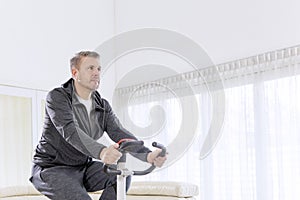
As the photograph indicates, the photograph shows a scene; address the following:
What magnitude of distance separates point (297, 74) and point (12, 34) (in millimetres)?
2818

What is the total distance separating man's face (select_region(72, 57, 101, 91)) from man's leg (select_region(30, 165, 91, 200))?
15.5 inches

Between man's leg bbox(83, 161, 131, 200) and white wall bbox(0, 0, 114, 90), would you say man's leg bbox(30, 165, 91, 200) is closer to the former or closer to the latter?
man's leg bbox(83, 161, 131, 200)

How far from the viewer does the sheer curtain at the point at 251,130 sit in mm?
3961

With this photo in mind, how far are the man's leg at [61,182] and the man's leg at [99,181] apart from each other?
40mm

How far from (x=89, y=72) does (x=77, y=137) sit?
27 centimetres

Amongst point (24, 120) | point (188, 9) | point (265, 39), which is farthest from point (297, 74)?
point (24, 120)

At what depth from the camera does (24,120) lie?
4852 mm

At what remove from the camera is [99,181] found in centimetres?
214

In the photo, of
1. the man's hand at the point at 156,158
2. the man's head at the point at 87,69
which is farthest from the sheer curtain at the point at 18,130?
the man's hand at the point at 156,158

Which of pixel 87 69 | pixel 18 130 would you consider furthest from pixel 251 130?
pixel 87 69

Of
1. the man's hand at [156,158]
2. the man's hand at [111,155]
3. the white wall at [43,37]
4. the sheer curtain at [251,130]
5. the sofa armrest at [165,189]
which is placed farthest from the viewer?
the white wall at [43,37]

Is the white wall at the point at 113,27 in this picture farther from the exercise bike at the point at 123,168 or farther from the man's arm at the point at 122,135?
the exercise bike at the point at 123,168

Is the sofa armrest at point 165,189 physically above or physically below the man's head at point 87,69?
below

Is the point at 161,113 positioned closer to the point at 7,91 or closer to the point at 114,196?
the point at 114,196
